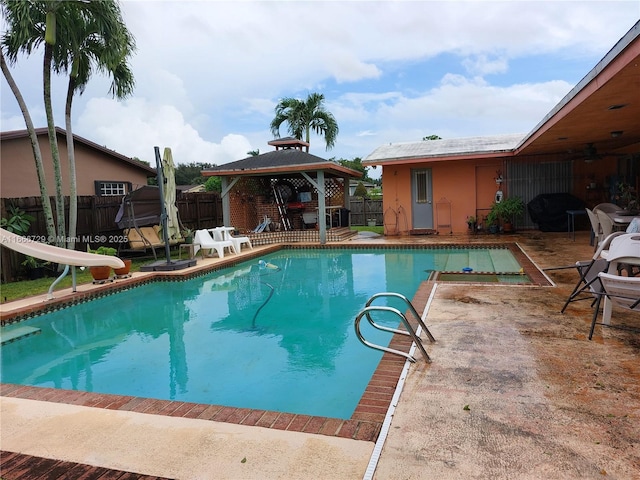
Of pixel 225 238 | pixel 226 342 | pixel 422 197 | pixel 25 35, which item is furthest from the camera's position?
pixel 422 197

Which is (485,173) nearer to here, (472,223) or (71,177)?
(472,223)

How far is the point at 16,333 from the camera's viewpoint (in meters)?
5.61

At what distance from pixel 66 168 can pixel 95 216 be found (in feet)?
12.9

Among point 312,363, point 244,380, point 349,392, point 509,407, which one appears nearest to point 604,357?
point 509,407

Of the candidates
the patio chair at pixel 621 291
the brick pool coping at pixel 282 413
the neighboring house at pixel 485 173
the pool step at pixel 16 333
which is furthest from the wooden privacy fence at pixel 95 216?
the patio chair at pixel 621 291

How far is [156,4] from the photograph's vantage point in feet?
34.1

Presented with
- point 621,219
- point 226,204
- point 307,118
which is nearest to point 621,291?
point 621,219

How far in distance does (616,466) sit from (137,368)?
13.6ft

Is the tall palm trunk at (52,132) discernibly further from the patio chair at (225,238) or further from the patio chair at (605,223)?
the patio chair at (605,223)

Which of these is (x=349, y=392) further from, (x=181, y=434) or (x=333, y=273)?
(x=333, y=273)

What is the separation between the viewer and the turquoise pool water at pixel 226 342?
4.02 m

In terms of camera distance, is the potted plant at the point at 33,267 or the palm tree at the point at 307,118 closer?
the potted plant at the point at 33,267

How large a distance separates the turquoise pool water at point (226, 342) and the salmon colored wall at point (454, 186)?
4848mm

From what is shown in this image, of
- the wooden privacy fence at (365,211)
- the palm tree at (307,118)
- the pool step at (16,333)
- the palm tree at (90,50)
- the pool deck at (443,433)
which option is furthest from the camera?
the palm tree at (307,118)
